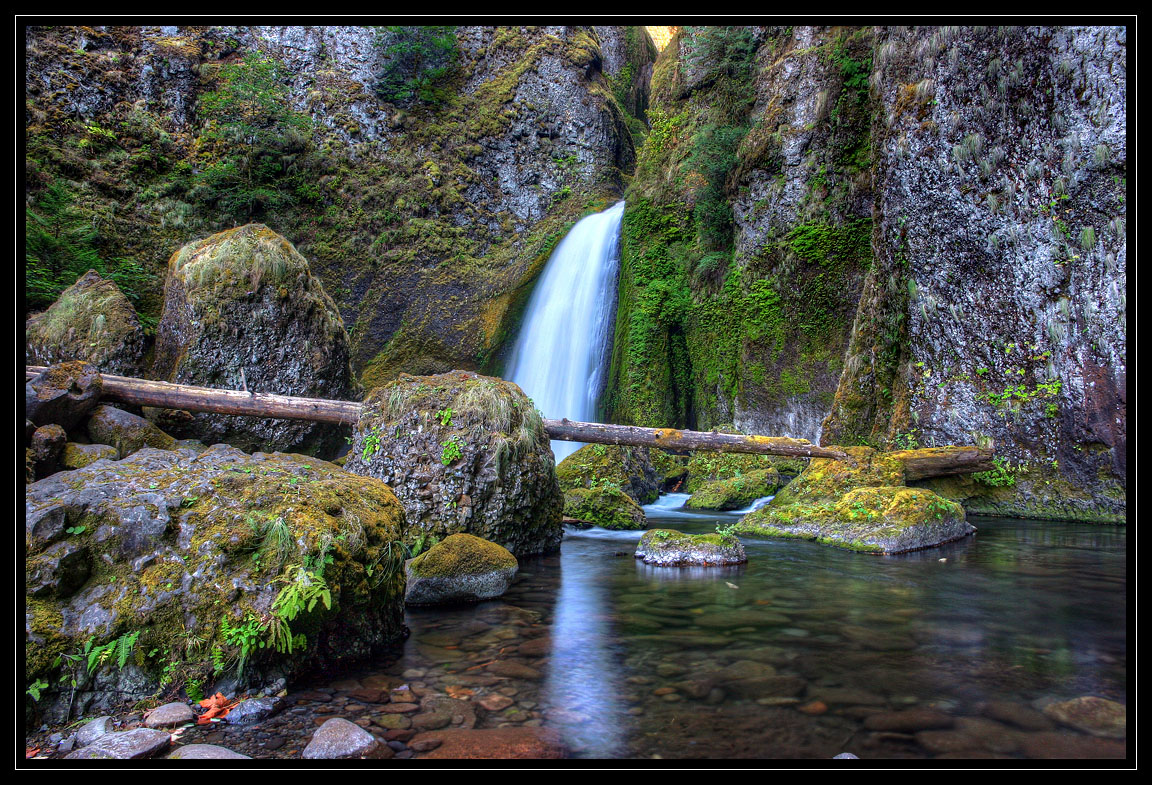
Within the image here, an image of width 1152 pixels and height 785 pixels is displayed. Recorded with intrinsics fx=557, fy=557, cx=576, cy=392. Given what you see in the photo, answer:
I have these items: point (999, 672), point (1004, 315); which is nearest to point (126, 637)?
point (999, 672)

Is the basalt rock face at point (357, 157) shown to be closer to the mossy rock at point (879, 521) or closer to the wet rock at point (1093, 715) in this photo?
the mossy rock at point (879, 521)

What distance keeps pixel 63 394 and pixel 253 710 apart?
5468mm

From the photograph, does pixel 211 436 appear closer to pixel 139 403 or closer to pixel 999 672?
pixel 139 403

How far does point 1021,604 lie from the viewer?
439 centimetres

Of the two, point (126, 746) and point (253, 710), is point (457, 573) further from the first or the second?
point (126, 746)

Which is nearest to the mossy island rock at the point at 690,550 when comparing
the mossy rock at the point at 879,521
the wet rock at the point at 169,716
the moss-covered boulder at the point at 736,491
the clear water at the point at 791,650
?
the clear water at the point at 791,650

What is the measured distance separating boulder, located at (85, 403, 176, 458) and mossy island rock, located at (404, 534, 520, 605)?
3.79 meters

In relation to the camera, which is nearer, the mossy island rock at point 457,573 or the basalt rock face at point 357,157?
the mossy island rock at point 457,573

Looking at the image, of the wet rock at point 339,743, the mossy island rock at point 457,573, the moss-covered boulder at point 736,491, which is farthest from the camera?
the moss-covered boulder at point 736,491

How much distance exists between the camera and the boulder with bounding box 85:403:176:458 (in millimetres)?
6316

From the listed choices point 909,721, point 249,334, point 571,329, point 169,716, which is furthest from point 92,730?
point 571,329

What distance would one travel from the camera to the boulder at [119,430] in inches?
249

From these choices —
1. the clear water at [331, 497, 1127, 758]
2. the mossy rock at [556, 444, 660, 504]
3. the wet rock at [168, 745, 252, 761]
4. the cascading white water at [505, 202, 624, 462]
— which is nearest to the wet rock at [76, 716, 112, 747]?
the wet rock at [168, 745, 252, 761]

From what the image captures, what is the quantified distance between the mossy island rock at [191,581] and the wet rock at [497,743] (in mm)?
806
